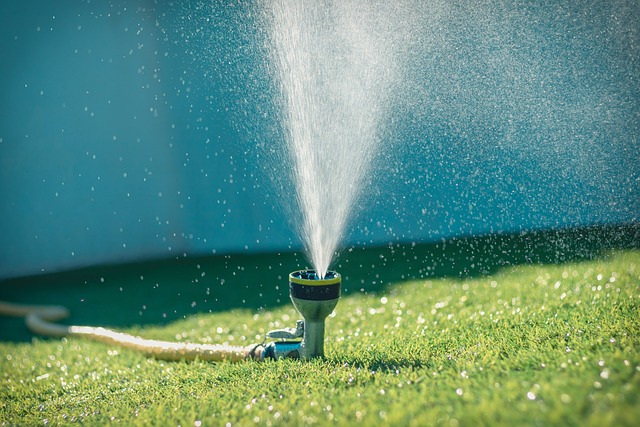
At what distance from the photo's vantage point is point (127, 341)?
12.8 ft

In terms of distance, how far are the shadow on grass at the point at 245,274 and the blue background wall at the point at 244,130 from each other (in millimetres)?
222

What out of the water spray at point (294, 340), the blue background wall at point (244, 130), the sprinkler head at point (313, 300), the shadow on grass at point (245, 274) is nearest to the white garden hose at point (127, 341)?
the water spray at point (294, 340)

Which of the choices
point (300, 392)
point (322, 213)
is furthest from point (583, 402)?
point (322, 213)

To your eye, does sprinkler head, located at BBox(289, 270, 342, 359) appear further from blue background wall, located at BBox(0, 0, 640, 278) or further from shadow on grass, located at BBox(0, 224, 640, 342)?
blue background wall, located at BBox(0, 0, 640, 278)

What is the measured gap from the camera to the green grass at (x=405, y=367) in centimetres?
182

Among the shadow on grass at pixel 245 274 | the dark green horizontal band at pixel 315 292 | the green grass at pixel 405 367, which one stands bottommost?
the shadow on grass at pixel 245 274

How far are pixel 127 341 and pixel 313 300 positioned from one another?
1869 millimetres

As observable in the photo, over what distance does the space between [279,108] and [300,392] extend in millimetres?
4228

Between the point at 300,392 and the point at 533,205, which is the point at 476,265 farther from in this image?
the point at 300,392

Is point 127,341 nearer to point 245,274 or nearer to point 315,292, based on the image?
point 315,292

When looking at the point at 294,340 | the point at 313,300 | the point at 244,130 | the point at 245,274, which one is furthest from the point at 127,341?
the point at 244,130

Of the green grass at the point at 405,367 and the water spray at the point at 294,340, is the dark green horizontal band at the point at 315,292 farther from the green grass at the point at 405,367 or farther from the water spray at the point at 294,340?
the green grass at the point at 405,367

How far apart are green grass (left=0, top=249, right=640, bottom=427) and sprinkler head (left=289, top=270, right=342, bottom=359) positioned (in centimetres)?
13

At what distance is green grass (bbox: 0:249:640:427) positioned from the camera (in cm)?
182
